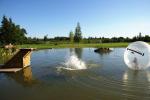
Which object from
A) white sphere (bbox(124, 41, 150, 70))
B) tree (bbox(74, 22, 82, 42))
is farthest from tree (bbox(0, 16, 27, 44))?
tree (bbox(74, 22, 82, 42))

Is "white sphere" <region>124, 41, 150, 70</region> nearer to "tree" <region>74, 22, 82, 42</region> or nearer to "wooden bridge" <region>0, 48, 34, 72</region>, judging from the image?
"wooden bridge" <region>0, 48, 34, 72</region>

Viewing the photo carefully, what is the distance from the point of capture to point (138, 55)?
1673cm

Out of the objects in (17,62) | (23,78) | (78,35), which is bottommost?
(23,78)

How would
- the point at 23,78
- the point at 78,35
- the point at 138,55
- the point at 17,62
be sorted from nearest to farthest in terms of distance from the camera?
the point at 138,55, the point at 23,78, the point at 17,62, the point at 78,35

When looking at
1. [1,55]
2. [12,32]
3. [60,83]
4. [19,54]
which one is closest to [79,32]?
[12,32]

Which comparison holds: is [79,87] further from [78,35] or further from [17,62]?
[78,35]

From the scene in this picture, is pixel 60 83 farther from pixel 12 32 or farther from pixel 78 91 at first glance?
pixel 12 32

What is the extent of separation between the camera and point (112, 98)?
1117 centimetres

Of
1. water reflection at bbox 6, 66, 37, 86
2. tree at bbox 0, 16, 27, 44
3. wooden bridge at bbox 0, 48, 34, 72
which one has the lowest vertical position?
water reflection at bbox 6, 66, 37, 86

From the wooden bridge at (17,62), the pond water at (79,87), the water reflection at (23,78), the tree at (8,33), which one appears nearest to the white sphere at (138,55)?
the pond water at (79,87)

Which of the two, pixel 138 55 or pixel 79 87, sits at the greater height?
pixel 138 55

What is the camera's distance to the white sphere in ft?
54.2

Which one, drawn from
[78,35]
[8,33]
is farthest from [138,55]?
[78,35]

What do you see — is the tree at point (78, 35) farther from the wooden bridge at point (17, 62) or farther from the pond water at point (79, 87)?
the pond water at point (79, 87)
